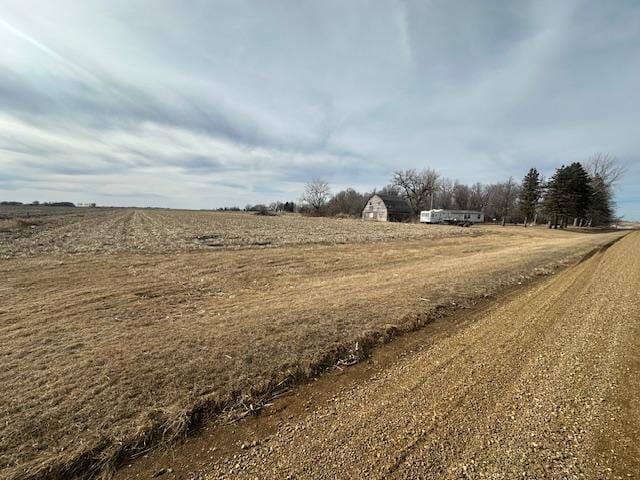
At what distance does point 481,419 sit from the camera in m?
2.80

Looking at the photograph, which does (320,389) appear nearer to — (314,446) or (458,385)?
(314,446)

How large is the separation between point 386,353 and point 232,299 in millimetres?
4052

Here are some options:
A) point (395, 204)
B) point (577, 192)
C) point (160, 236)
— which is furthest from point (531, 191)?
point (160, 236)

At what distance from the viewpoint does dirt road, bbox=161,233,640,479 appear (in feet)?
7.61

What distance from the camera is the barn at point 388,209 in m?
68.0

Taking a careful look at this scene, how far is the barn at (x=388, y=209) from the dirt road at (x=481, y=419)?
6461 cm

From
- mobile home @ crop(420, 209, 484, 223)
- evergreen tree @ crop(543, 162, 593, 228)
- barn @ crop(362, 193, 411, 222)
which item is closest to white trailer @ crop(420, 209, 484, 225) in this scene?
mobile home @ crop(420, 209, 484, 223)

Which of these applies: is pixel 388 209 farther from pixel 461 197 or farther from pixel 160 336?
pixel 160 336

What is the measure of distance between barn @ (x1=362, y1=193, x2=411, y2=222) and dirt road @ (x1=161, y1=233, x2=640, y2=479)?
→ 212 ft

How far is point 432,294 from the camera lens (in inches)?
278

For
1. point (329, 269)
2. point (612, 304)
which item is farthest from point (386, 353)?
point (329, 269)

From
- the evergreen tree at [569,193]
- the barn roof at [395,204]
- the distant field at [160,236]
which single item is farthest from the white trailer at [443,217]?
the distant field at [160,236]

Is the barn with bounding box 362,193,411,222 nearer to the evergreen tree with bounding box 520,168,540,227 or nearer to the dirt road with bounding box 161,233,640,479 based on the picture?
the evergreen tree with bounding box 520,168,540,227

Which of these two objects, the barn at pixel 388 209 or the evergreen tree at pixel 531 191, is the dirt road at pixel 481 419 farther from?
the barn at pixel 388 209
